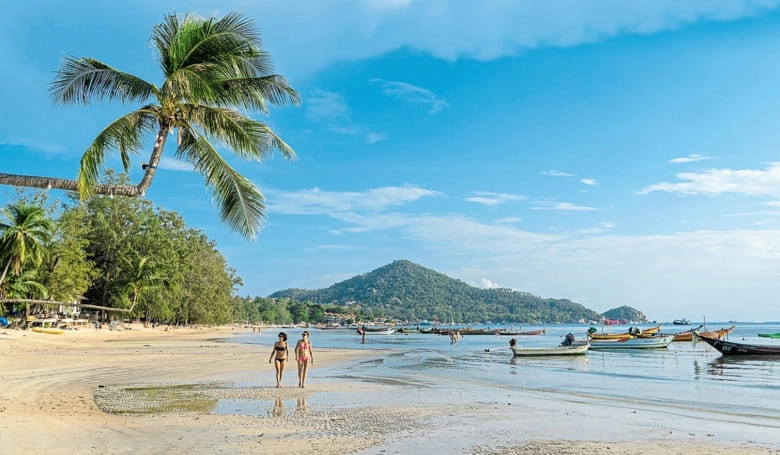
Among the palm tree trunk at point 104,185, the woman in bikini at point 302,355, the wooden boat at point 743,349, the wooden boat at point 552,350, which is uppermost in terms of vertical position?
the palm tree trunk at point 104,185

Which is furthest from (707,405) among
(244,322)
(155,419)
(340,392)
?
(244,322)

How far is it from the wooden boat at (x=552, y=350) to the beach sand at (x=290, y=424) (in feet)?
72.4

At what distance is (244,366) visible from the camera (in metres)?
23.8

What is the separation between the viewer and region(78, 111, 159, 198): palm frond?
960cm

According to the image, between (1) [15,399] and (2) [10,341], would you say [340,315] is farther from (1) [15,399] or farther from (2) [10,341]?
(1) [15,399]

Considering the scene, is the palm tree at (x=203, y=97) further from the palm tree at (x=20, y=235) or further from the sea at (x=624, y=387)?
the palm tree at (x=20, y=235)

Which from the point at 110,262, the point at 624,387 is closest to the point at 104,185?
the point at 624,387

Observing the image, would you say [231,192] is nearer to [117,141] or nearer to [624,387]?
[117,141]

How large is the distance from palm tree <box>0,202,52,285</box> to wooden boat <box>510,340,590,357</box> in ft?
107

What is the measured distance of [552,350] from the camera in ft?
125

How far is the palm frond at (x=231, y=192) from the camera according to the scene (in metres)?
11.2

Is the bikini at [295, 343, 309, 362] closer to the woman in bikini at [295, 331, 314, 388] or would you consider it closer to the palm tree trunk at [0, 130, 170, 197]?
the woman in bikini at [295, 331, 314, 388]

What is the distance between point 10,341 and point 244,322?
465 ft

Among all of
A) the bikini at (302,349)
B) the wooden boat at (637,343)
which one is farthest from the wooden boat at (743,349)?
the bikini at (302,349)
